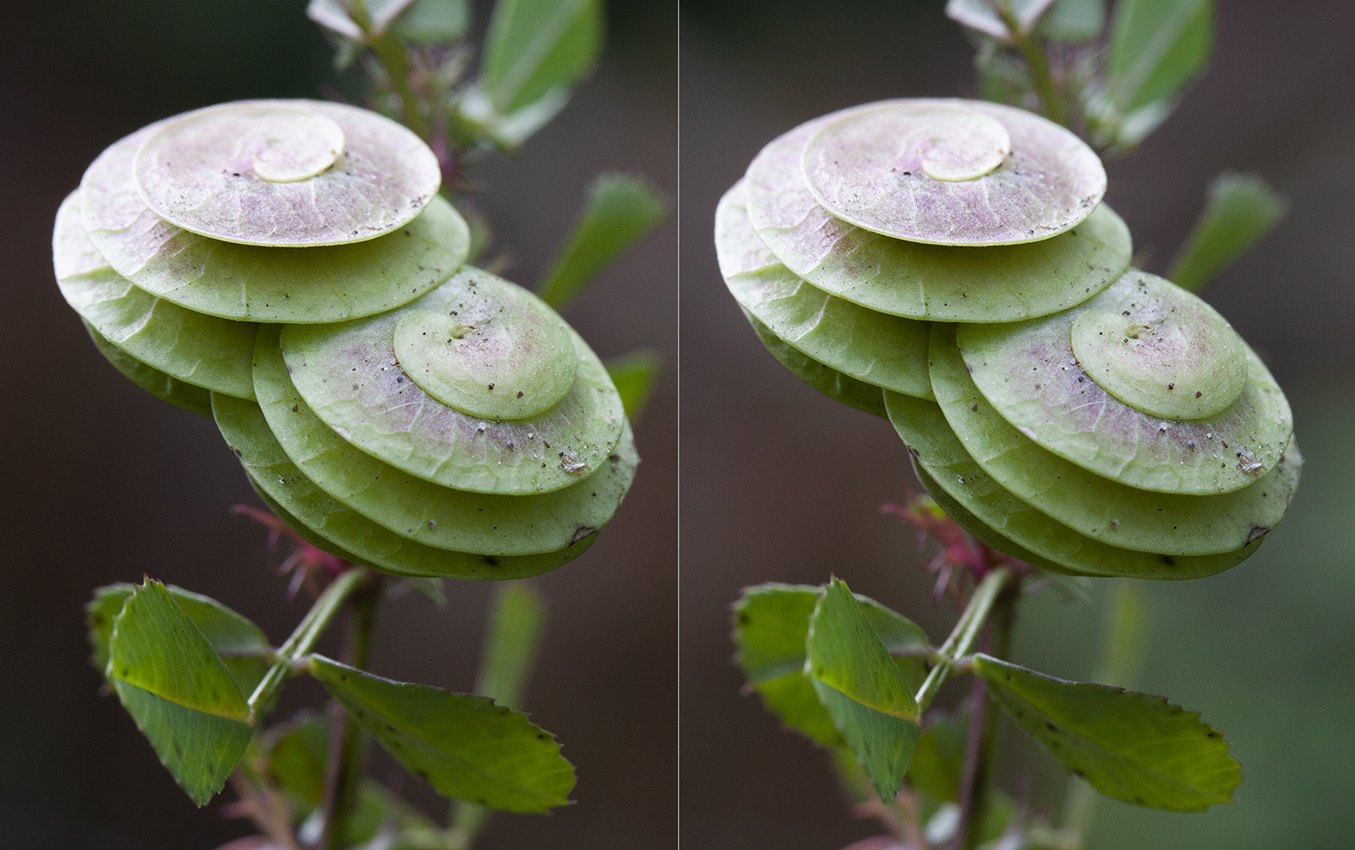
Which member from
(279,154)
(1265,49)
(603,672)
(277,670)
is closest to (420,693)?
(277,670)

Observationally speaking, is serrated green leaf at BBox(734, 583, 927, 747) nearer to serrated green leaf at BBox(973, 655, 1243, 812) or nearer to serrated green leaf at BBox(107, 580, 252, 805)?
serrated green leaf at BBox(973, 655, 1243, 812)

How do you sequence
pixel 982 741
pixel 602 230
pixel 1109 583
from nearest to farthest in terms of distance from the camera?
pixel 982 741 → pixel 602 230 → pixel 1109 583

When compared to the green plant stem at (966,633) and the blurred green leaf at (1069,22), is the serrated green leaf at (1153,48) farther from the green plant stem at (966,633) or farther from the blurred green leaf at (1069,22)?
the green plant stem at (966,633)

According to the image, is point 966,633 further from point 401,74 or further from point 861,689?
point 401,74

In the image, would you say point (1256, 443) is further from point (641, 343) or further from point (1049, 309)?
point (641, 343)

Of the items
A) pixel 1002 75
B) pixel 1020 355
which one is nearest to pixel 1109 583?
pixel 1002 75
